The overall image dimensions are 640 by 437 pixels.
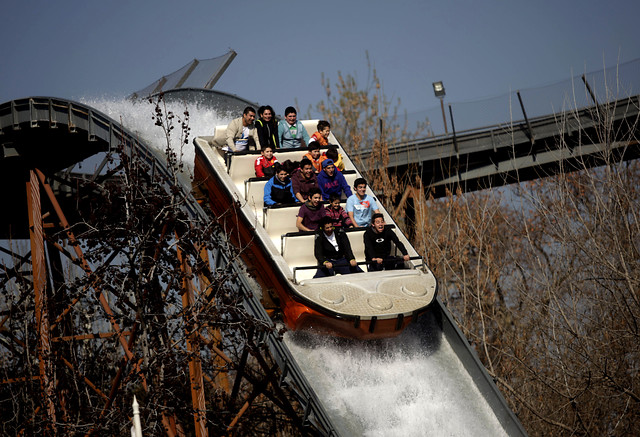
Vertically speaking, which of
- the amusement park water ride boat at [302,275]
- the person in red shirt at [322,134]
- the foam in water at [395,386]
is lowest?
the foam in water at [395,386]

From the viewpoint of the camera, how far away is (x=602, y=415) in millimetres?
16078

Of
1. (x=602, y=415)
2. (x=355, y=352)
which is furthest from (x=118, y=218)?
(x=602, y=415)

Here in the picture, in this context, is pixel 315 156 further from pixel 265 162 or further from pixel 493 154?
pixel 493 154

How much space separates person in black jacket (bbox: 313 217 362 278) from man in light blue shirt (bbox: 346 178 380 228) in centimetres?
94

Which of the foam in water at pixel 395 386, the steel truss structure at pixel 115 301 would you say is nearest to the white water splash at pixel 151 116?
the steel truss structure at pixel 115 301

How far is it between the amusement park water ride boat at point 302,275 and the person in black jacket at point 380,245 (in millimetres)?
169

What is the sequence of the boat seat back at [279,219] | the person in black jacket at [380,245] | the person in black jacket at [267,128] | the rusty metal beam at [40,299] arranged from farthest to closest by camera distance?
the person in black jacket at [267,128], the rusty metal beam at [40,299], the boat seat back at [279,219], the person in black jacket at [380,245]

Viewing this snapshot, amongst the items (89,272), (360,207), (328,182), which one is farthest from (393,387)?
(89,272)

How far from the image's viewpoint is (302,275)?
1157cm

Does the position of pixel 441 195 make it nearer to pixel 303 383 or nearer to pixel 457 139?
pixel 457 139

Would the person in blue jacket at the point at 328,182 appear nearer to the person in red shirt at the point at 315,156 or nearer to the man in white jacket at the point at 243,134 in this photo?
the person in red shirt at the point at 315,156

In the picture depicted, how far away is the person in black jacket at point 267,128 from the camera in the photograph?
14664 mm

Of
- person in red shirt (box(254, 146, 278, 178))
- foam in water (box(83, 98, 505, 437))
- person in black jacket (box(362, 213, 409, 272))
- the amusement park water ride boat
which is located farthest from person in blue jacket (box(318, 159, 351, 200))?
foam in water (box(83, 98, 505, 437))

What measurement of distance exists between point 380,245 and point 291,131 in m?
4.32
